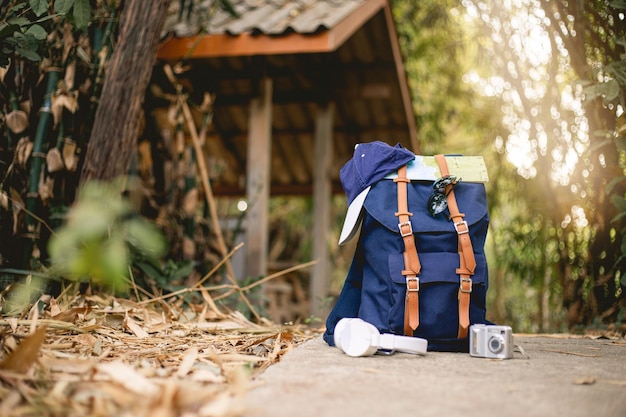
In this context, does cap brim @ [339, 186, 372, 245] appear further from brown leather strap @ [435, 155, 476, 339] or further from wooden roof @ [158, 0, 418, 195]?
wooden roof @ [158, 0, 418, 195]

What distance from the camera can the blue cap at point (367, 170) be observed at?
7.43 ft

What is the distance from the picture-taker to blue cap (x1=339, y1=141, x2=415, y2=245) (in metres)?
2.27

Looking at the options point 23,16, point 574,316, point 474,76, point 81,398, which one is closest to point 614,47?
point 574,316

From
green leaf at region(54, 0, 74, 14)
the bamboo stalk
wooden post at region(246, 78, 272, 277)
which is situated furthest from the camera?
wooden post at region(246, 78, 272, 277)

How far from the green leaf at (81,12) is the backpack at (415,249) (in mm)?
1290

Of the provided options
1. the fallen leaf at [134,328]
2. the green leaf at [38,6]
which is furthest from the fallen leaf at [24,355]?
the green leaf at [38,6]

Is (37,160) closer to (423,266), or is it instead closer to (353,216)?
(353,216)

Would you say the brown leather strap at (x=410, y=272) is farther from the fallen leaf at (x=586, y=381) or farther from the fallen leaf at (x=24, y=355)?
the fallen leaf at (x=24, y=355)

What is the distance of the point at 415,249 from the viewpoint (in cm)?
216

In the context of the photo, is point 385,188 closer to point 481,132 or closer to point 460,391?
point 460,391

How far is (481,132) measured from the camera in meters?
9.44

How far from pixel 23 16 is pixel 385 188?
162 cm

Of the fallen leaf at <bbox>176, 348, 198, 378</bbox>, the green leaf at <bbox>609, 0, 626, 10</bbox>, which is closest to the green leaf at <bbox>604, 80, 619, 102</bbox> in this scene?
the green leaf at <bbox>609, 0, 626, 10</bbox>

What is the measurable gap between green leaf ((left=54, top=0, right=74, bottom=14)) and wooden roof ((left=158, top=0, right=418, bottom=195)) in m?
1.36
